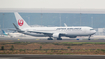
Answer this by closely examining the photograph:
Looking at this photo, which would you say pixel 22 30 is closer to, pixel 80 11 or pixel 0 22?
pixel 80 11

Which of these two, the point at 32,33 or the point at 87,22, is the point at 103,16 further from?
the point at 32,33

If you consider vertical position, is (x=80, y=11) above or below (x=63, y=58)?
above

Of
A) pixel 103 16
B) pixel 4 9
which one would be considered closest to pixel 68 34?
pixel 4 9

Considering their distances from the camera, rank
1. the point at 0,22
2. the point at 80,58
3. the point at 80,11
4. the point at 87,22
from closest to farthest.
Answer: the point at 80,58, the point at 80,11, the point at 87,22, the point at 0,22

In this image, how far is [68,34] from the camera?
5500cm

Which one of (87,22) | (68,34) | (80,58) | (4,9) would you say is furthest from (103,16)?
(80,58)

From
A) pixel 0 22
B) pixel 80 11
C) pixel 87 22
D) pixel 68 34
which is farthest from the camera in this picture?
pixel 0 22

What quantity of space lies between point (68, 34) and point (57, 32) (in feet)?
10.7

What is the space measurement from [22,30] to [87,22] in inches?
2364

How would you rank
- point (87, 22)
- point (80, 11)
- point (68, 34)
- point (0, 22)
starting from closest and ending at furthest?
point (68, 34) → point (80, 11) → point (87, 22) → point (0, 22)

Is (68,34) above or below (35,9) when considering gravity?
below

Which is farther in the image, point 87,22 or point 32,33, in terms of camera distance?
point 87,22

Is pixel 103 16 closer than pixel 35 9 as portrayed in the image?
No

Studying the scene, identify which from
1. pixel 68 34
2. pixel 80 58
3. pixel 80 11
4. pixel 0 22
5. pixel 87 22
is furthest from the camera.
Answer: pixel 0 22
